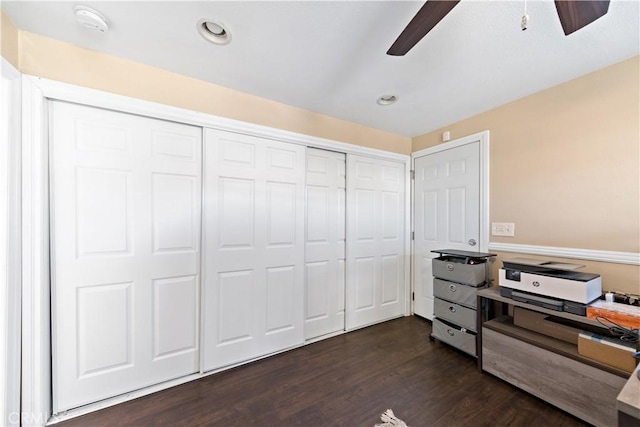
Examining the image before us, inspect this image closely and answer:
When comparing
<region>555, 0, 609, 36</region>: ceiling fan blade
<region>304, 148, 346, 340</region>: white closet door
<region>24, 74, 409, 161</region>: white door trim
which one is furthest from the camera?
<region>304, 148, 346, 340</region>: white closet door

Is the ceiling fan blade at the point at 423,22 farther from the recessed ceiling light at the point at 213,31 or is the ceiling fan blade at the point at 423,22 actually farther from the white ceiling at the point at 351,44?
the recessed ceiling light at the point at 213,31

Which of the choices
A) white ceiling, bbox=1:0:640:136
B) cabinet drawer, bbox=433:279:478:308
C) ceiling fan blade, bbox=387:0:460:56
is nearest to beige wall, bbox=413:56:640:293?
white ceiling, bbox=1:0:640:136

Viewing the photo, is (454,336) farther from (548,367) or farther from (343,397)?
(343,397)

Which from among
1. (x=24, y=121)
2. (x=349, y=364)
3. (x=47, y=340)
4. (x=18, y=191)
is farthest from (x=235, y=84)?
(x=349, y=364)

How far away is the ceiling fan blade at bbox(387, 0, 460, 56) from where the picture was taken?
0.89 metres

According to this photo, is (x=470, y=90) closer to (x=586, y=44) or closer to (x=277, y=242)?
(x=586, y=44)

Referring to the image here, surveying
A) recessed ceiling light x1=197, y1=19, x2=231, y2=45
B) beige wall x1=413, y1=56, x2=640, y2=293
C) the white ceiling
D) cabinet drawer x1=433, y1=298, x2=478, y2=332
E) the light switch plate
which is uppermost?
recessed ceiling light x1=197, y1=19, x2=231, y2=45

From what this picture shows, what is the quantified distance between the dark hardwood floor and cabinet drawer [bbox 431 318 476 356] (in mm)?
100

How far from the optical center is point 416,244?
3.10 meters

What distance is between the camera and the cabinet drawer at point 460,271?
2172 mm

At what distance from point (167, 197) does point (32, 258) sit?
0.77 metres

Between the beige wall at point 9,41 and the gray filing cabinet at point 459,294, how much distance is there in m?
3.36

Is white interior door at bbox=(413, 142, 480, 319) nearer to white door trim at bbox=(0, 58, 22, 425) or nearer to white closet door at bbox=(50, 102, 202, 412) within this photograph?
white closet door at bbox=(50, 102, 202, 412)

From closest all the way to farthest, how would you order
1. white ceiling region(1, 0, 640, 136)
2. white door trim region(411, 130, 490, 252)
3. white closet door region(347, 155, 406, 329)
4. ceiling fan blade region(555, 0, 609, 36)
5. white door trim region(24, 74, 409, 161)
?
1. ceiling fan blade region(555, 0, 609, 36)
2. white ceiling region(1, 0, 640, 136)
3. white door trim region(24, 74, 409, 161)
4. white door trim region(411, 130, 490, 252)
5. white closet door region(347, 155, 406, 329)
